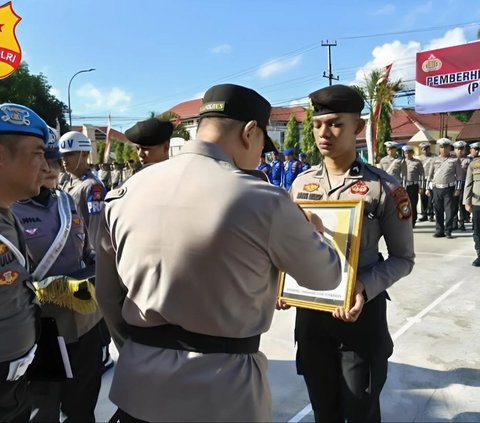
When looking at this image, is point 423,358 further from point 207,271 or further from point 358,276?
point 207,271

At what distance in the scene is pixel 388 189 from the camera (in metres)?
1.98

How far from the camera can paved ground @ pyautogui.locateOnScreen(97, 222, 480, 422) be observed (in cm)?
281

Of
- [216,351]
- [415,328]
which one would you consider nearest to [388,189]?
[216,351]

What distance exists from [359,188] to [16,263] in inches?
61.7

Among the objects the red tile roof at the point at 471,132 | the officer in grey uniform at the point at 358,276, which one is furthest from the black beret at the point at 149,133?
the red tile roof at the point at 471,132

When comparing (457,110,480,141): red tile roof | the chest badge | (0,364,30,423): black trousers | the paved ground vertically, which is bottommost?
the paved ground

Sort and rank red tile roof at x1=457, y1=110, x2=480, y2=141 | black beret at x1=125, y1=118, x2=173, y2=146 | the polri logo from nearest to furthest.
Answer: black beret at x1=125, y1=118, x2=173, y2=146
the polri logo
red tile roof at x1=457, y1=110, x2=480, y2=141

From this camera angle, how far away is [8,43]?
14.6 feet

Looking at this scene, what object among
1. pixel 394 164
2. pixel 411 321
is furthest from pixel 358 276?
pixel 394 164

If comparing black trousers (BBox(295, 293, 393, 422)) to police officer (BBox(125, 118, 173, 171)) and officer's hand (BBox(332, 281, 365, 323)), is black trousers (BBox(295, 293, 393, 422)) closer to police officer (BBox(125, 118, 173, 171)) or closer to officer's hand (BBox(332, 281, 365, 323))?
officer's hand (BBox(332, 281, 365, 323))

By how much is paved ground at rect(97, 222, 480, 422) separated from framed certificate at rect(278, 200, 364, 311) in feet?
3.94

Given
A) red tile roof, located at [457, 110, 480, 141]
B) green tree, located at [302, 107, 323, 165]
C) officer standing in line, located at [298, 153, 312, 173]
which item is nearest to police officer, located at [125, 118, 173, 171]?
officer standing in line, located at [298, 153, 312, 173]

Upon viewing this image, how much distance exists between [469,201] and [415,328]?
12.3 ft

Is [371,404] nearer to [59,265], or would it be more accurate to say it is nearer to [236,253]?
[236,253]
